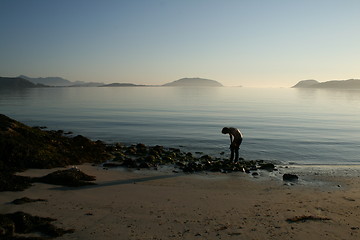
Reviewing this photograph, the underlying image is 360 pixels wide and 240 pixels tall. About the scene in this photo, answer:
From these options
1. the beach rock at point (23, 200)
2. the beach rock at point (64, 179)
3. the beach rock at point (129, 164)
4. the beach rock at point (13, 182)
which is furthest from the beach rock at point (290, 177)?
the beach rock at point (13, 182)

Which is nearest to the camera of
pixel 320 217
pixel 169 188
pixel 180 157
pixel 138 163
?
pixel 320 217

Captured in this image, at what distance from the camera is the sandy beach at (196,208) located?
7.92 metres

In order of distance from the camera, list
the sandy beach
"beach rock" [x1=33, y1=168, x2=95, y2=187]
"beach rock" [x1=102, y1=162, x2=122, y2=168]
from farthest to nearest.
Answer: "beach rock" [x1=102, y1=162, x2=122, y2=168]
"beach rock" [x1=33, y1=168, x2=95, y2=187]
the sandy beach

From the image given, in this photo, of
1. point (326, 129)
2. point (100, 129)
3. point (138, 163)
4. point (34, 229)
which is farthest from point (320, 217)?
point (326, 129)

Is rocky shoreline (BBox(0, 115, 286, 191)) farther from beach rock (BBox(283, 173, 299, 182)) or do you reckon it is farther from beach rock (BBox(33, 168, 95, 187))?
beach rock (BBox(283, 173, 299, 182))

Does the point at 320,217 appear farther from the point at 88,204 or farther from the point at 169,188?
the point at 88,204

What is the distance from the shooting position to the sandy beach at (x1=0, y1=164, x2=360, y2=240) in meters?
7.92

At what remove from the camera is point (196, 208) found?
9711mm

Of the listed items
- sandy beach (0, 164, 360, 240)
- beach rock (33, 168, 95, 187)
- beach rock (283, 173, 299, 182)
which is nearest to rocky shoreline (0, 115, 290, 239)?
beach rock (33, 168, 95, 187)

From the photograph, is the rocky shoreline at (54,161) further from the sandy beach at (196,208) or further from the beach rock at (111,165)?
the sandy beach at (196,208)

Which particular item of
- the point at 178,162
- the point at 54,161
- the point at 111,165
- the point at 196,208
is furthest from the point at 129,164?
the point at 196,208

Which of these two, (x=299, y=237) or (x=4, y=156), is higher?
(x=4, y=156)

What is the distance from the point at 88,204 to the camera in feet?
31.7

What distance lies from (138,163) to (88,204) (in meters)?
7.68
